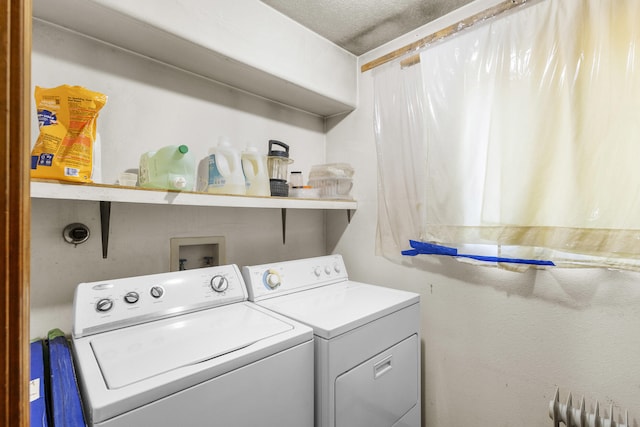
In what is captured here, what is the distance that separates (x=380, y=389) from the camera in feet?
4.35

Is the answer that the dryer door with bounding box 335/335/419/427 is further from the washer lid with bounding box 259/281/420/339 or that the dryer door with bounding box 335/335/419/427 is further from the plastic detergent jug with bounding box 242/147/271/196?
the plastic detergent jug with bounding box 242/147/271/196

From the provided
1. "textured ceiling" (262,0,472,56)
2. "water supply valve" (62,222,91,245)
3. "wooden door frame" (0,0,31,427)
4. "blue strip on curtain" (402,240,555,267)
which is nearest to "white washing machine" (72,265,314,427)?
"water supply valve" (62,222,91,245)

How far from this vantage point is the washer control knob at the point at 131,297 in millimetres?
1171

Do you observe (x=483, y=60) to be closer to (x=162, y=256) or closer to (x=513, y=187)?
(x=513, y=187)

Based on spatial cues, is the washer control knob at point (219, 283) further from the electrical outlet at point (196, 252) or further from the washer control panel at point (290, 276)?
the electrical outlet at point (196, 252)

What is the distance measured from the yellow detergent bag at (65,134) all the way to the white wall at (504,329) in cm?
148

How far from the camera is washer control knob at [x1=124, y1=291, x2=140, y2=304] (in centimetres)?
117

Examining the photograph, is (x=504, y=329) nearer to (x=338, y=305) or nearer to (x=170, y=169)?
(x=338, y=305)

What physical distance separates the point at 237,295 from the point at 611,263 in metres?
1.52

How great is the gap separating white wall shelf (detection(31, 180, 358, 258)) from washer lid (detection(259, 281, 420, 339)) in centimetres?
48

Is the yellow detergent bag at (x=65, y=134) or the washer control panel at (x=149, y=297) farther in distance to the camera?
the washer control panel at (x=149, y=297)

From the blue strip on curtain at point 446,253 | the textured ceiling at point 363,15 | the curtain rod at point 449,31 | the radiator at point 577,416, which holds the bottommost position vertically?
the radiator at point 577,416

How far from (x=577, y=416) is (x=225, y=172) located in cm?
178

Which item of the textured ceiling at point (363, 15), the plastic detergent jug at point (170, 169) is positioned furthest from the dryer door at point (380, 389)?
the textured ceiling at point (363, 15)
